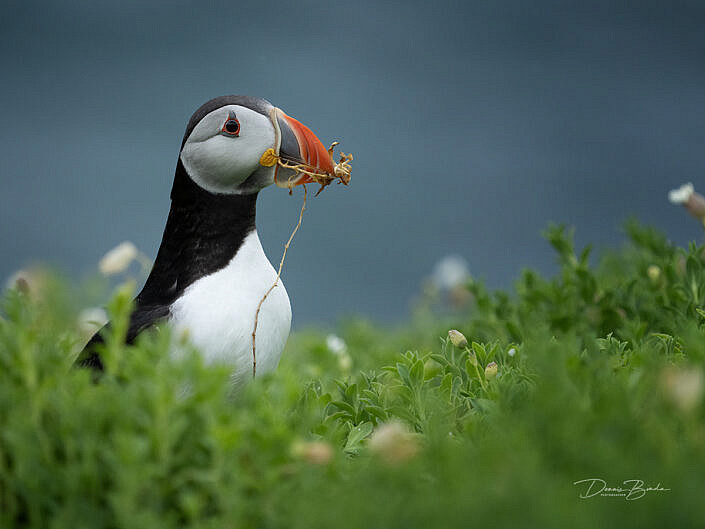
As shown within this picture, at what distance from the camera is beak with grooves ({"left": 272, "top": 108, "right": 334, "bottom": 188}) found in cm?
308

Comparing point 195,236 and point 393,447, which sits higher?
point 195,236

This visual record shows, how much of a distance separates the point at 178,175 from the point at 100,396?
1609mm

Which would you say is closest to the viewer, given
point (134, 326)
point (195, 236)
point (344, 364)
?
point (134, 326)

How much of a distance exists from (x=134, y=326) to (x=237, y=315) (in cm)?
45

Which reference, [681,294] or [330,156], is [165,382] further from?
[681,294]

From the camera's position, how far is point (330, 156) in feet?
10.6

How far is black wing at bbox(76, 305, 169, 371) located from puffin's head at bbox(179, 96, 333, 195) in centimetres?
61

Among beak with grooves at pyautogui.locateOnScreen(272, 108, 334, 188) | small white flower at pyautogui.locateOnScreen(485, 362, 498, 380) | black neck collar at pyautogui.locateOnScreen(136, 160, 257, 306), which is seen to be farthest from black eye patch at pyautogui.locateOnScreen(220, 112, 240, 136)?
small white flower at pyautogui.locateOnScreen(485, 362, 498, 380)

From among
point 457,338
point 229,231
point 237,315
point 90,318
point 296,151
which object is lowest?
point 457,338

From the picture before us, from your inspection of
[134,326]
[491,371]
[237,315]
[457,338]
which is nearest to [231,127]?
[237,315]

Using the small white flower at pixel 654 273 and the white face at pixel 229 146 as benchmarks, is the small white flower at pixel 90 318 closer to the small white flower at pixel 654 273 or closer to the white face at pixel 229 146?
the white face at pixel 229 146

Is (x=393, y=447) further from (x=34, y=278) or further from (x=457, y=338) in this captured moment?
(x=34, y=278)
